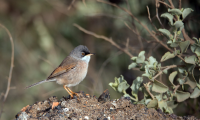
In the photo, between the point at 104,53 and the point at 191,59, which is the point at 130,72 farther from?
the point at 191,59

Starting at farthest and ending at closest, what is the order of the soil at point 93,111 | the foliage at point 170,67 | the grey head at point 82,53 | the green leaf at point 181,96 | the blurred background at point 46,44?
the blurred background at point 46,44
the grey head at point 82,53
the green leaf at point 181,96
the foliage at point 170,67
the soil at point 93,111

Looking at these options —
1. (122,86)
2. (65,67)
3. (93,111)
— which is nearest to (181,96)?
(122,86)

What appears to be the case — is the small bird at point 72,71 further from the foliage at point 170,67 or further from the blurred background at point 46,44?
the blurred background at point 46,44

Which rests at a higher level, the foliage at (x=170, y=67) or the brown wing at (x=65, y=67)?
the brown wing at (x=65, y=67)

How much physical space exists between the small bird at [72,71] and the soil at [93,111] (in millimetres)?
1419

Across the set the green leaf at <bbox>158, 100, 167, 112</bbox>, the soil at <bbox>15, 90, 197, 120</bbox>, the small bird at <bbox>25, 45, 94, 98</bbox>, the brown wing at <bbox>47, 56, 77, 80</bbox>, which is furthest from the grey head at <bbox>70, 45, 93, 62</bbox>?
the green leaf at <bbox>158, 100, 167, 112</bbox>

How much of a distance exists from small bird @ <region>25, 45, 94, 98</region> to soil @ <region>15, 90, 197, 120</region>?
55.9 inches

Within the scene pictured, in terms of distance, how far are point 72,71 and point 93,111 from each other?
1960 millimetres

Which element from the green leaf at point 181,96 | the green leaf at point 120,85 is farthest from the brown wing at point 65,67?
the green leaf at point 181,96

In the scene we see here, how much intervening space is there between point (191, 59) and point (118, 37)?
427cm

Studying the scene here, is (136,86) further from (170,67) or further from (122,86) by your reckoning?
(170,67)

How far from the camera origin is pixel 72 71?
5000 mm

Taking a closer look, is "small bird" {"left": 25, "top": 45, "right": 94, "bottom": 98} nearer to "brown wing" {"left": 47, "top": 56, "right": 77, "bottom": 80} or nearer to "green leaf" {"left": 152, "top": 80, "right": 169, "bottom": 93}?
"brown wing" {"left": 47, "top": 56, "right": 77, "bottom": 80}

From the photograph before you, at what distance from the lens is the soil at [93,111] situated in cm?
300
